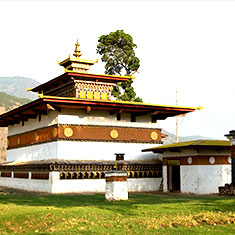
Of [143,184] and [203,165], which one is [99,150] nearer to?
[143,184]

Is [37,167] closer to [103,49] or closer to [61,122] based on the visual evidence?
[61,122]

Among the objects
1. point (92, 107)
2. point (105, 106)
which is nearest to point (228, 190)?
point (105, 106)

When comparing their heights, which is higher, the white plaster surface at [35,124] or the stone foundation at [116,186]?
the white plaster surface at [35,124]

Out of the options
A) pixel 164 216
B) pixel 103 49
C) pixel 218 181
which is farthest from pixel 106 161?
pixel 103 49

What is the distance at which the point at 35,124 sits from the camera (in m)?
28.3

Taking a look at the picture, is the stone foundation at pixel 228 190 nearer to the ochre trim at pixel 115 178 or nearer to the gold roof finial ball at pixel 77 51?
the ochre trim at pixel 115 178

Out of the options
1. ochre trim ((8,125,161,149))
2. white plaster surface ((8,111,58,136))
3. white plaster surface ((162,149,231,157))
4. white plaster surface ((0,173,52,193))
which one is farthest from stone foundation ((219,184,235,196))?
white plaster surface ((8,111,58,136))

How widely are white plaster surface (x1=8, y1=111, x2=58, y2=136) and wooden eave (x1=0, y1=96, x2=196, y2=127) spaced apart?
0.38 m

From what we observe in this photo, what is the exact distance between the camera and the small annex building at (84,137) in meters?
24.5

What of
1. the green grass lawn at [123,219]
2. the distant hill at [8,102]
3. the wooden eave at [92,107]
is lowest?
the green grass lawn at [123,219]

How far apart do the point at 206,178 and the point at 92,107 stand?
26.2 feet

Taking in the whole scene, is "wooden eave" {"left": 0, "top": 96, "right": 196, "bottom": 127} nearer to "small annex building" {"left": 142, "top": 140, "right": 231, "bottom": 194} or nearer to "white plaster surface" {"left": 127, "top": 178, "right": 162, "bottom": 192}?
"small annex building" {"left": 142, "top": 140, "right": 231, "bottom": 194}

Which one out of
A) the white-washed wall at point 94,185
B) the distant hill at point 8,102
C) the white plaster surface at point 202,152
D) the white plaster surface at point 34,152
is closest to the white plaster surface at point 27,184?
the white-washed wall at point 94,185

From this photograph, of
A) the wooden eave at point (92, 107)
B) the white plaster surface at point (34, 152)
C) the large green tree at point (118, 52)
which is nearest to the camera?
the wooden eave at point (92, 107)
